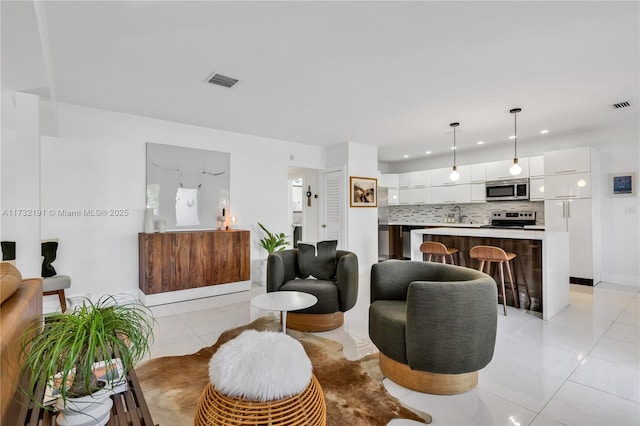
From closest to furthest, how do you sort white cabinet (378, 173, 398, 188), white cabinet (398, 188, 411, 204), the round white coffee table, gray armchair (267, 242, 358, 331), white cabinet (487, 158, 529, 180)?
1. the round white coffee table
2. gray armchair (267, 242, 358, 331)
3. white cabinet (487, 158, 529, 180)
4. white cabinet (398, 188, 411, 204)
5. white cabinet (378, 173, 398, 188)

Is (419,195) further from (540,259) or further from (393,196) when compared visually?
(540,259)

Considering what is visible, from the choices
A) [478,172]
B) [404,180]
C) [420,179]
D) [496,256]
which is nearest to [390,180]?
[404,180]

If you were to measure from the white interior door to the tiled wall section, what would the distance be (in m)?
2.83

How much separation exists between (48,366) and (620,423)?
276 cm

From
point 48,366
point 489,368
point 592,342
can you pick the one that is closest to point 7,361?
point 48,366

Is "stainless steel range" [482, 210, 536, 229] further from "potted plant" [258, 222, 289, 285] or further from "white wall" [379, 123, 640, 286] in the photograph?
"potted plant" [258, 222, 289, 285]

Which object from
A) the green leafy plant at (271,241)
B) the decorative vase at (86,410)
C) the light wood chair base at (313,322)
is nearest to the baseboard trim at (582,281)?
the light wood chair base at (313,322)

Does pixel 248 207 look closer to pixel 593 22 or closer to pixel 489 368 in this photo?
pixel 489 368

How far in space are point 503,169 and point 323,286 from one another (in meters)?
4.96

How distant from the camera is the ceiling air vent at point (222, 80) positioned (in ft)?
10.3

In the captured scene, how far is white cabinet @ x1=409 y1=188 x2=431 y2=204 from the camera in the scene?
24.5 feet

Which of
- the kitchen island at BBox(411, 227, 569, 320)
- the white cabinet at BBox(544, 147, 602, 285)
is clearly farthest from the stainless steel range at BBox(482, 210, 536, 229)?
the kitchen island at BBox(411, 227, 569, 320)

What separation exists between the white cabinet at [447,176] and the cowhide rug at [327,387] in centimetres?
533

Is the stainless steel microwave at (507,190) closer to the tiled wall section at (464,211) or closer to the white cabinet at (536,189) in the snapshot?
the white cabinet at (536,189)
